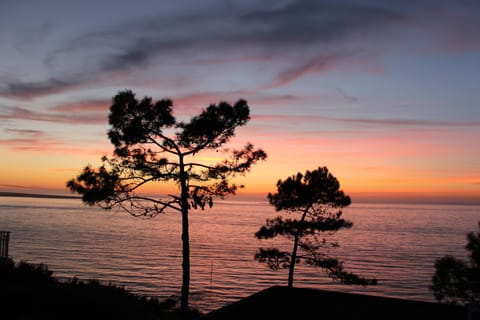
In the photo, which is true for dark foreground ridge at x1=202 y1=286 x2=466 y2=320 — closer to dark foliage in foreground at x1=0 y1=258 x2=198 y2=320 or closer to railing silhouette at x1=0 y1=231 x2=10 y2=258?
dark foliage in foreground at x1=0 y1=258 x2=198 y2=320

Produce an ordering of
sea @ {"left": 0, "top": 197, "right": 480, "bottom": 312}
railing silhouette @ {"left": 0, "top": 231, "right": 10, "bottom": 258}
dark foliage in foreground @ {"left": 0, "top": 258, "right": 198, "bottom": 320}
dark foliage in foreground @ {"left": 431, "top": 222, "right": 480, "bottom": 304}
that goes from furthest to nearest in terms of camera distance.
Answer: sea @ {"left": 0, "top": 197, "right": 480, "bottom": 312}
railing silhouette @ {"left": 0, "top": 231, "right": 10, "bottom": 258}
dark foliage in foreground @ {"left": 431, "top": 222, "right": 480, "bottom": 304}
dark foliage in foreground @ {"left": 0, "top": 258, "right": 198, "bottom": 320}

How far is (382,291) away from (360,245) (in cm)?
3717

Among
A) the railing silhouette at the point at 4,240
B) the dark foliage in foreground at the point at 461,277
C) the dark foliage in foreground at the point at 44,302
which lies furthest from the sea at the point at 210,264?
the dark foliage in foreground at the point at 461,277

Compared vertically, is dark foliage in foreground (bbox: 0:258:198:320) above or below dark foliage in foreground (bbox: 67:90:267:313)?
below

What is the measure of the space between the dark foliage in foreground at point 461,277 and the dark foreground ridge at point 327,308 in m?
0.74

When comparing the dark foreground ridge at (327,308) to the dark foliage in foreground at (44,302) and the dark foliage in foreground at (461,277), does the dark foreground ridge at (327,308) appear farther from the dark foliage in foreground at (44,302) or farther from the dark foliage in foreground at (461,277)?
the dark foliage in foreground at (44,302)

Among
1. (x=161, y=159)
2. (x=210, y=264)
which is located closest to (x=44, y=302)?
(x=161, y=159)

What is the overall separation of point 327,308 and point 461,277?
13.7 feet

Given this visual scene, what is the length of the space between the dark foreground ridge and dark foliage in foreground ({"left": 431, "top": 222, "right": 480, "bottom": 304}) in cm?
74

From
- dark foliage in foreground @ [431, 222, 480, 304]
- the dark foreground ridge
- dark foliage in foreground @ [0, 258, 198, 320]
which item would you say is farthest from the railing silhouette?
dark foliage in foreground @ [431, 222, 480, 304]

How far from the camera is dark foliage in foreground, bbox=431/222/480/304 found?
12.3 m

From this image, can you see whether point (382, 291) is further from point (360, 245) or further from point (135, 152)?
point (360, 245)

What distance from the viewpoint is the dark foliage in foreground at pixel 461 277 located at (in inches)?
485

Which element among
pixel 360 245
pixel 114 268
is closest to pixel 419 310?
pixel 114 268
